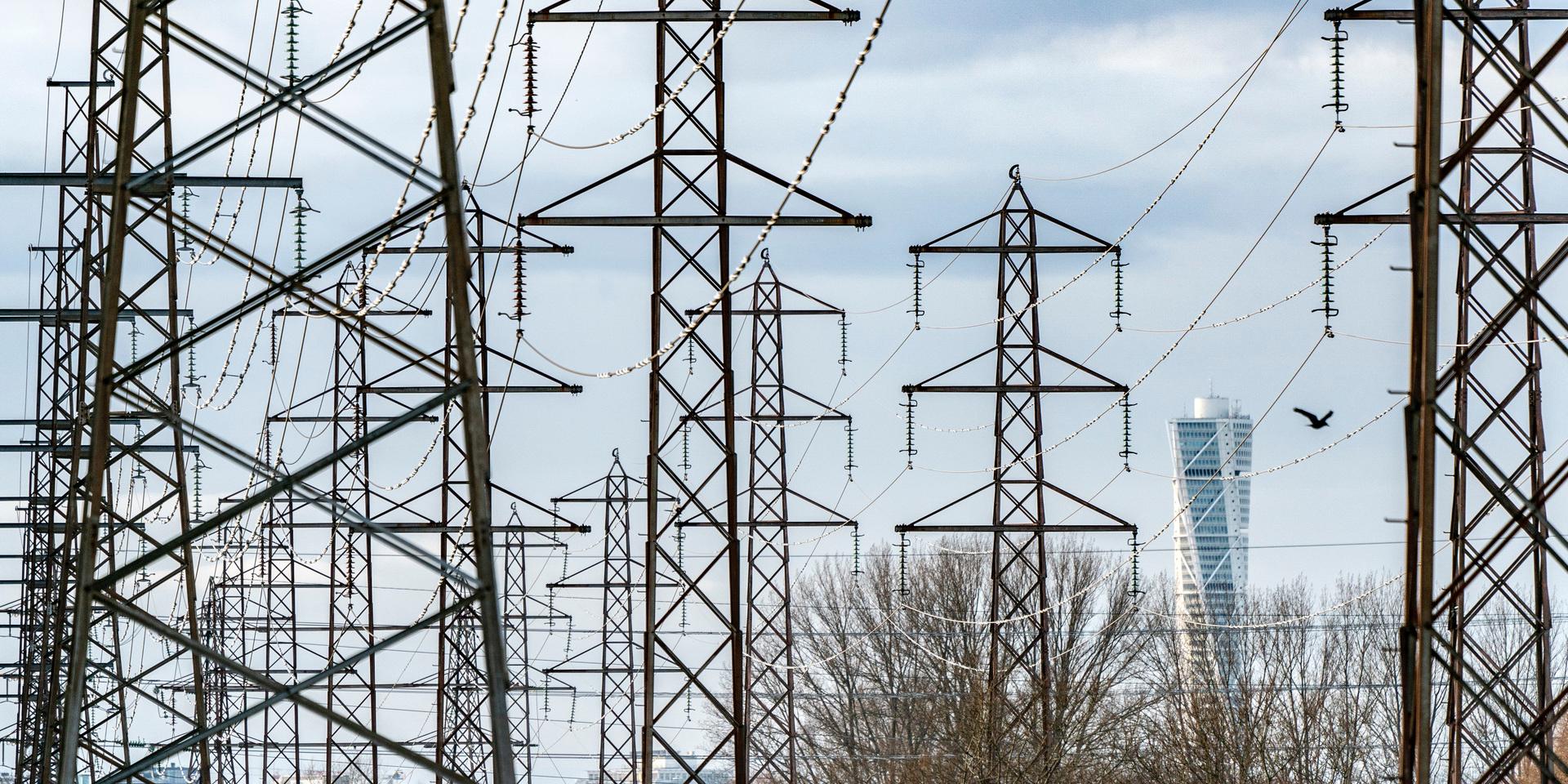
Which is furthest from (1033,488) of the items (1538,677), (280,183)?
(280,183)

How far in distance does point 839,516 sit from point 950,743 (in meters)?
14.4

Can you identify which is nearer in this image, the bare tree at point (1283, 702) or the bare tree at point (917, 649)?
the bare tree at point (1283, 702)

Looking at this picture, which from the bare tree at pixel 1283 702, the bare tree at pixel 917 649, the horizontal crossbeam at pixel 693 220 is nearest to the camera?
the horizontal crossbeam at pixel 693 220

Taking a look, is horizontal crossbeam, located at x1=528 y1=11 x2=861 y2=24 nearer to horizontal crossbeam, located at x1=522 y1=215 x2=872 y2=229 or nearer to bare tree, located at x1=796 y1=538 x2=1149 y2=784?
horizontal crossbeam, located at x1=522 y1=215 x2=872 y2=229

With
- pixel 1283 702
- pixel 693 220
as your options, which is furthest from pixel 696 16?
pixel 1283 702

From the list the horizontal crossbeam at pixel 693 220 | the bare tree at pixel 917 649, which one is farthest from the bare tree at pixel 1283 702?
the horizontal crossbeam at pixel 693 220

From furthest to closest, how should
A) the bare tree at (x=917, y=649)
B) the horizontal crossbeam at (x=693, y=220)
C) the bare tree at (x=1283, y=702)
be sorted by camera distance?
the bare tree at (x=917, y=649), the bare tree at (x=1283, y=702), the horizontal crossbeam at (x=693, y=220)

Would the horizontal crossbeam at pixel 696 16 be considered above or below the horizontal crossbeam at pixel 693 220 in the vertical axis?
above

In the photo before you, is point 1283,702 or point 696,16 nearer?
point 696,16

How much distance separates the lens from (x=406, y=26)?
714cm

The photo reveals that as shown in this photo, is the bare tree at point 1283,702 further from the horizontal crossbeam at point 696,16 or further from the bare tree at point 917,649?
the horizontal crossbeam at point 696,16

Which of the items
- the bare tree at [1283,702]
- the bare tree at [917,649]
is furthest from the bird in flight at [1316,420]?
the bare tree at [917,649]

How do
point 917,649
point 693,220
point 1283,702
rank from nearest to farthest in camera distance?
point 693,220, point 1283,702, point 917,649

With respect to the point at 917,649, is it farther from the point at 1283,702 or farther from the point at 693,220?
the point at 693,220
